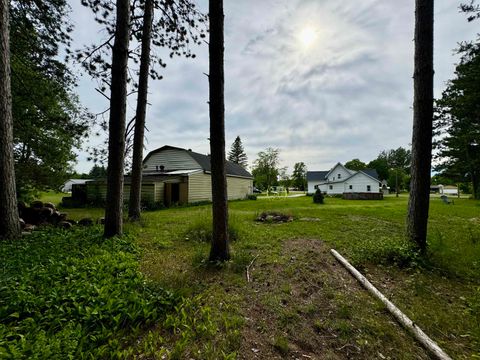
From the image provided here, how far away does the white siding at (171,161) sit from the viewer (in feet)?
62.0

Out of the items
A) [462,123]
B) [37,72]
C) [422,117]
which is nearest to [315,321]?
[422,117]

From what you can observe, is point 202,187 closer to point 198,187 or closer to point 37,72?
point 198,187

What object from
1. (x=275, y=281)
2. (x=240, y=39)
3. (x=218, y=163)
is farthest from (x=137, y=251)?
(x=240, y=39)

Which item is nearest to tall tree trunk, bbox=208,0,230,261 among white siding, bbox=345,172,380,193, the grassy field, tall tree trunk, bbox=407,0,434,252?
the grassy field

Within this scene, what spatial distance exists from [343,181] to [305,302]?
3427 cm

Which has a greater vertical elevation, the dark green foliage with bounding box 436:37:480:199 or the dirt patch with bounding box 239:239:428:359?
the dark green foliage with bounding box 436:37:480:199

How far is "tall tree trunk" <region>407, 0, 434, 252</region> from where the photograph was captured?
14.2ft

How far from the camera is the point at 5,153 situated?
4.39 metres

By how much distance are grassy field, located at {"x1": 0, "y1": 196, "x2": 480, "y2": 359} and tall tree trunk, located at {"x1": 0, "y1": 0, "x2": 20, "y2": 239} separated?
2.60 meters

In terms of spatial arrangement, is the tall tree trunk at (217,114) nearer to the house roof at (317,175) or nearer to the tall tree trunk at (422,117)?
the tall tree trunk at (422,117)

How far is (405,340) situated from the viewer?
6.99 feet

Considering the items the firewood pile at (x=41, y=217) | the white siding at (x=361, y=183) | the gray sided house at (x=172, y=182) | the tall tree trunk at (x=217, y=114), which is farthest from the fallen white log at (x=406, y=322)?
the white siding at (x=361, y=183)

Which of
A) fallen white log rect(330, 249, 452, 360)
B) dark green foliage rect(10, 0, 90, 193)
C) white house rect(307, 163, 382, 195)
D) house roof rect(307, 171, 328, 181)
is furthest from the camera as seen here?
house roof rect(307, 171, 328, 181)

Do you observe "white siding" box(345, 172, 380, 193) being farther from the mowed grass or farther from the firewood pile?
the firewood pile
